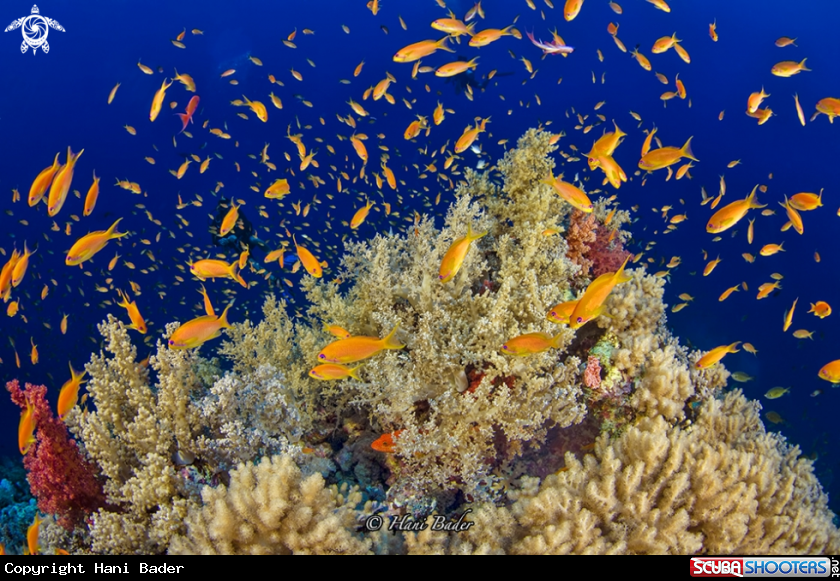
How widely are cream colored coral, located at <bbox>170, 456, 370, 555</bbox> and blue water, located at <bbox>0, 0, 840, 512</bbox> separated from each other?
25569 mm

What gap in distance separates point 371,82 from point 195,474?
40.2 meters

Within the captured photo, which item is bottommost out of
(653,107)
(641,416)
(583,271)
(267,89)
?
(641,416)

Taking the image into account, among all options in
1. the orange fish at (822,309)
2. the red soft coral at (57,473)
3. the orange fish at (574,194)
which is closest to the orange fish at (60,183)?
the red soft coral at (57,473)

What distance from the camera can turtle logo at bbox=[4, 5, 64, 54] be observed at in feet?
101

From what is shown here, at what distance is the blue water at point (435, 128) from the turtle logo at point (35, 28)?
0.68 meters

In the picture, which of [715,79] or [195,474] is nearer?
[195,474]

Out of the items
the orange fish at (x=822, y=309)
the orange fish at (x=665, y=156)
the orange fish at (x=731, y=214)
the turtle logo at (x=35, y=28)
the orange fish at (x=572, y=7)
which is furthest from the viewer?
the turtle logo at (x=35, y=28)

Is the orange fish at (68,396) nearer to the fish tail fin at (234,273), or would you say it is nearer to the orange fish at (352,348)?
the fish tail fin at (234,273)

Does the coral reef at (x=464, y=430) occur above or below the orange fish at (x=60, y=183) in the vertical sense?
below

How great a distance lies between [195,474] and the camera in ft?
10.4

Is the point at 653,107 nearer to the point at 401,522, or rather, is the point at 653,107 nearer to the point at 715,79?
the point at 715,79

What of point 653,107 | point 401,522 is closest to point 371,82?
point 653,107

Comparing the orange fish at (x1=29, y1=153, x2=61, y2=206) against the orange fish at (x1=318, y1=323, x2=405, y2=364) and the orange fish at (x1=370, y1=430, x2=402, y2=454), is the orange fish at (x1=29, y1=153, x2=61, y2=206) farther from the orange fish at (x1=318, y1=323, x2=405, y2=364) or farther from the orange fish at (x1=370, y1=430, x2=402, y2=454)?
the orange fish at (x1=370, y1=430, x2=402, y2=454)

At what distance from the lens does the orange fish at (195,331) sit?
333 centimetres
